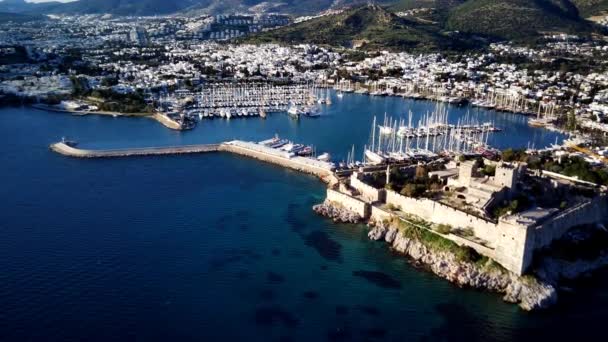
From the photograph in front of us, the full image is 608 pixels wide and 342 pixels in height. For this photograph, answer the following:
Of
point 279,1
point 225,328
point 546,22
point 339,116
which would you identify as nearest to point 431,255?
point 225,328

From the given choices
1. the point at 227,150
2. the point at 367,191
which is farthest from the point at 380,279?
the point at 227,150

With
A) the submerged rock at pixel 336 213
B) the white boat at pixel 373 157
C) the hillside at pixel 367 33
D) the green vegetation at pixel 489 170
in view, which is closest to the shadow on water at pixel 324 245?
the submerged rock at pixel 336 213

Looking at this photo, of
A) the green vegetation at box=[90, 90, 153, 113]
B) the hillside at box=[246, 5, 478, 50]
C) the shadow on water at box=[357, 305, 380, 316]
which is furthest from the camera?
the hillside at box=[246, 5, 478, 50]

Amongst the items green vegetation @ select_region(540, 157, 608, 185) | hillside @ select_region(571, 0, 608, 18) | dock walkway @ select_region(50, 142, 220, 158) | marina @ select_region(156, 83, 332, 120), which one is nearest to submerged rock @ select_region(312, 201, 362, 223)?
green vegetation @ select_region(540, 157, 608, 185)

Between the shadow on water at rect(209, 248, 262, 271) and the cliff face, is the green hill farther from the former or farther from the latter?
the shadow on water at rect(209, 248, 262, 271)

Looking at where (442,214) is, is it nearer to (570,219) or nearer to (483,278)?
(483,278)
